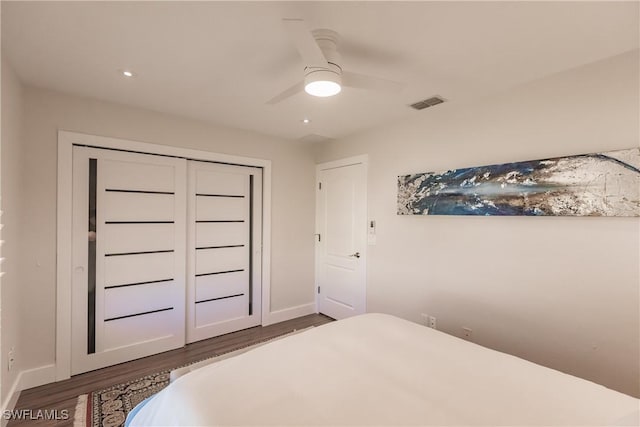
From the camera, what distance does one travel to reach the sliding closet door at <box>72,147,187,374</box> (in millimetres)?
2574

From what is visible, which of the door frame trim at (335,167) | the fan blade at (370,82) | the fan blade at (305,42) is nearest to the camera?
the fan blade at (305,42)

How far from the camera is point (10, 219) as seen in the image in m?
2.04

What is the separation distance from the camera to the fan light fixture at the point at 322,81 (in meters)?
1.59

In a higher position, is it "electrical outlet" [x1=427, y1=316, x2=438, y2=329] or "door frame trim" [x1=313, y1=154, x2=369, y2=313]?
"door frame trim" [x1=313, y1=154, x2=369, y2=313]

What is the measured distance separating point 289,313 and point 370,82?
3123 millimetres

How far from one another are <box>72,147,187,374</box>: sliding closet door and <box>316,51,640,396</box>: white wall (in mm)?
2342

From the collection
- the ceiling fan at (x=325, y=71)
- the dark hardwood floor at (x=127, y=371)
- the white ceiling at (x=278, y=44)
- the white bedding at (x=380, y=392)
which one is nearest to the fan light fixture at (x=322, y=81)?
the ceiling fan at (x=325, y=71)

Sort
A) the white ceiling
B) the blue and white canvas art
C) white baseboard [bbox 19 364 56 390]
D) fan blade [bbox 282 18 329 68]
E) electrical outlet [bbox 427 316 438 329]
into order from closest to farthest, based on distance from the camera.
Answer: fan blade [bbox 282 18 329 68] → the white ceiling → the blue and white canvas art → white baseboard [bbox 19 364 56 390] → electrical outlet [bbox 427 316 438 329]

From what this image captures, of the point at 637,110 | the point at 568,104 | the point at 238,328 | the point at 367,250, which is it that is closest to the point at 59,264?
the point at 238,328

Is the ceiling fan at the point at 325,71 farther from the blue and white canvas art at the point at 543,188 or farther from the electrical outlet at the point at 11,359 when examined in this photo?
the electrical outlet at the point at 11,359

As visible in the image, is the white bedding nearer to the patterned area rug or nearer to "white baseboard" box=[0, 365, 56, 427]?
the patterned area rug

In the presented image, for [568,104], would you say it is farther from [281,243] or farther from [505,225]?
[281,243]

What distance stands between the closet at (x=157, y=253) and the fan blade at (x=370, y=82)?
83.5 inches

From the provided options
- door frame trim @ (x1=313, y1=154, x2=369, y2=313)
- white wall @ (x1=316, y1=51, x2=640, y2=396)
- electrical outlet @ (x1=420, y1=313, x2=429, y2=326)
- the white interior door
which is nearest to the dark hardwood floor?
the white interior door
